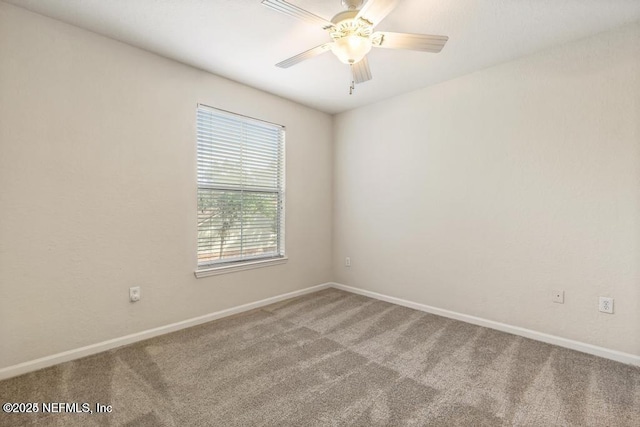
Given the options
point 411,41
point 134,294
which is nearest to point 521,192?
point 411,41

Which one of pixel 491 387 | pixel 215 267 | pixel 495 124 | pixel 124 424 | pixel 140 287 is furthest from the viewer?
pixel 215 267

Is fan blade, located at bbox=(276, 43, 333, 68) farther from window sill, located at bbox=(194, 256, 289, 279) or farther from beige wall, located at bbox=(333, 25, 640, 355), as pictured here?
window sill, located at bbox=(194, 256, 289, 279)

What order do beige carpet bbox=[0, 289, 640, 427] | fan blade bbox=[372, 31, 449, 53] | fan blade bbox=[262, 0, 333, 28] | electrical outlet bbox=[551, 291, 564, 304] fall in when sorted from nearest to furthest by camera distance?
fan blade bbox=[262, 0, 333, 28]
beige carpet bbox=[0, 289, 640, 427]
fan blade bbox=[372, 31, 449, 53]
electrical outlet bbox=[551, 291, 564, 304]

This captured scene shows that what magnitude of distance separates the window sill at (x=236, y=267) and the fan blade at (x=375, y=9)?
248 cm

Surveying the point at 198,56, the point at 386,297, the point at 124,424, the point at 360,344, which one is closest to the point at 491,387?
the point at 360,344

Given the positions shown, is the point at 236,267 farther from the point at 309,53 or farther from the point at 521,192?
the point at 521,192

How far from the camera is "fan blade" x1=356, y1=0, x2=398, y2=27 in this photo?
153 centimetres

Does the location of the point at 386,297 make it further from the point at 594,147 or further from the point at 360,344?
the point at 594,147

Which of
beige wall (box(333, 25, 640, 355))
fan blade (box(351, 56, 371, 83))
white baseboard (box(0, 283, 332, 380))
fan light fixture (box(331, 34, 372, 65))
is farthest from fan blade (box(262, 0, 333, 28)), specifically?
white baseboard (box(0, 283, 332, 380))

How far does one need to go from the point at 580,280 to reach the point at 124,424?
128 inches

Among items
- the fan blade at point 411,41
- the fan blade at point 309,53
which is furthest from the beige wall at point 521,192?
the fan blade at point 309,53

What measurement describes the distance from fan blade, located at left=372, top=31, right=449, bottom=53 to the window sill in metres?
2.44

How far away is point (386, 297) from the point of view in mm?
3637

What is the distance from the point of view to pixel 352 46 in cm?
182
